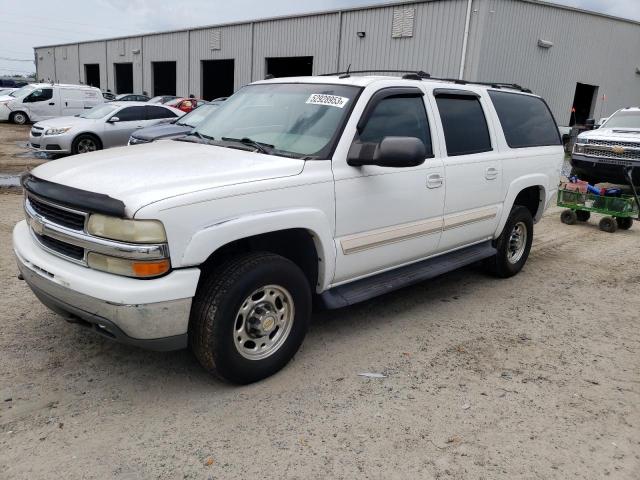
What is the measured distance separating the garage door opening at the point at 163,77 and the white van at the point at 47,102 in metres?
16.5

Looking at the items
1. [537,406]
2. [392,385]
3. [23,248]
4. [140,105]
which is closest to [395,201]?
[392,385]

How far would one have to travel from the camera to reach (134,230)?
2.84 m

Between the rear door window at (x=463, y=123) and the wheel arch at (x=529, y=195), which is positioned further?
the wheel arch at (x=529, y=195)

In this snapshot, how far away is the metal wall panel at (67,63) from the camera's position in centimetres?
4903

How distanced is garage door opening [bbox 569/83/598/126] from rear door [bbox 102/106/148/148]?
20824 millimetres

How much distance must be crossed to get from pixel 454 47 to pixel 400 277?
18099 millimetres

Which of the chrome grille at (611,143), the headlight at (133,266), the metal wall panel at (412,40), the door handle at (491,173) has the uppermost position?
the metal wall panel at (412,40)

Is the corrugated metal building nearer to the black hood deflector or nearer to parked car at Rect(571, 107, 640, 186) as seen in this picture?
parked car at Rect(571, 107, 640, 186)

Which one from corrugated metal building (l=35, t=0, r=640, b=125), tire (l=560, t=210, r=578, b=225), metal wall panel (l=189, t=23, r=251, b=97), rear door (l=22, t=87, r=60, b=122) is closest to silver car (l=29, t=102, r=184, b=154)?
rear door (l=22, t=87, r=60, b=122)

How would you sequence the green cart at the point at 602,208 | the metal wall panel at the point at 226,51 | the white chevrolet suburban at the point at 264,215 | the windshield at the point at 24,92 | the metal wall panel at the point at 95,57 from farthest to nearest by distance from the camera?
the metal wall panel at the point at 95,57 < the metal wall panel at the point at 226,51 < the windshield at the point at 24,92 < the green cart at the point at 602,208 < the white chevrolet suburban at the point at 264,215

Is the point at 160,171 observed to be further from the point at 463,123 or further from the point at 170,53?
the point at 170,53

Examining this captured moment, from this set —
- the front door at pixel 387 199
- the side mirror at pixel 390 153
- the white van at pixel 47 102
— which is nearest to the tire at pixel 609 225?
the front door at pixel 387 199

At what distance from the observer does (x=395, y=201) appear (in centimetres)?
411

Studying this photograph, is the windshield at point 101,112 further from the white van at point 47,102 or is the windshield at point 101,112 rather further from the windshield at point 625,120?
the windshield at point 625,120
